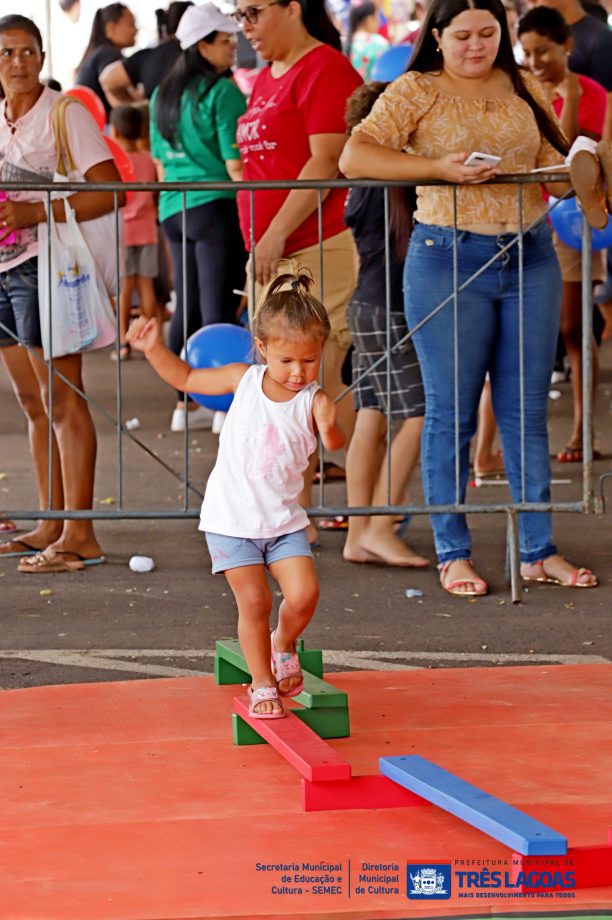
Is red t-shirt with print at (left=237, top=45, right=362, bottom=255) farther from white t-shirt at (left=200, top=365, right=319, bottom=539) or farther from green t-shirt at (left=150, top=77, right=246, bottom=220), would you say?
white t-shirt at (left=200, top=365, right=319, bottom=539)

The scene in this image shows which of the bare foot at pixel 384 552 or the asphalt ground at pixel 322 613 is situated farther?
the bare foot at pixel 384 552

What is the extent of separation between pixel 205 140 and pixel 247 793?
261 inches

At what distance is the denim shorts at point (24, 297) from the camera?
6.78m

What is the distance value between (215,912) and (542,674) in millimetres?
2134

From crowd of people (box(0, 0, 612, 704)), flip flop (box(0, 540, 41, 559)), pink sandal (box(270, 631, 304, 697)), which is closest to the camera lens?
pink sandal (box(270, 631, 304, 697))

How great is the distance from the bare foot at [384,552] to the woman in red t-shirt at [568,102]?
2.36 metres

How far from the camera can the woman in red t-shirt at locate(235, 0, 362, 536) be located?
6766 millimetres

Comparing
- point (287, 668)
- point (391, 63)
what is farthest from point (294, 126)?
point (391, 63)

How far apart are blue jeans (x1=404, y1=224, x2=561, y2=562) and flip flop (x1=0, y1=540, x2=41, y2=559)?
6.17 ft

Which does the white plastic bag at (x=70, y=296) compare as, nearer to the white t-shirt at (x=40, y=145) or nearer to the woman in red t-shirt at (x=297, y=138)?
the white t-shirt at (x=40, y=145)

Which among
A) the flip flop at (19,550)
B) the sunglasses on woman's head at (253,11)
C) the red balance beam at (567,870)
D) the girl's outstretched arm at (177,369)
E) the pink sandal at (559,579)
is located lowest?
the flip flop at (19,550)

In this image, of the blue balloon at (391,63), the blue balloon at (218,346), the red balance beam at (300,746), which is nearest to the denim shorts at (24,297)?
the blue balloon at (218,346)

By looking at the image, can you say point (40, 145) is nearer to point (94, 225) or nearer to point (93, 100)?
point (94, 225)

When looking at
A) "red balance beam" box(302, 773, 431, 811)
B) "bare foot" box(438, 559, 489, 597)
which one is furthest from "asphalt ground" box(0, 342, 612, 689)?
"red balance beam" box(302, 773, 431, 811)
